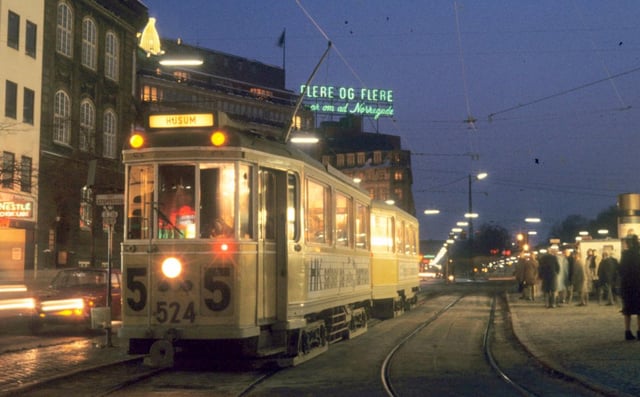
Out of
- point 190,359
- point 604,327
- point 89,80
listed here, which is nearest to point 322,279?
point 190,359

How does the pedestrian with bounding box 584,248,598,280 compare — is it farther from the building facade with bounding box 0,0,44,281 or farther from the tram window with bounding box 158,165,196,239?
the tram window with bounding box 158,165,196,239

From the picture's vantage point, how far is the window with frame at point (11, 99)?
3434cm

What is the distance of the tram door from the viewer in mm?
12516

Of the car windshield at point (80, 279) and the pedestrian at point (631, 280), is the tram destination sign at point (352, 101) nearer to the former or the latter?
the car windshield at point (80, 279)

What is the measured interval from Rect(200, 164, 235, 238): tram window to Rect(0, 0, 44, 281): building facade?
21.9 meters

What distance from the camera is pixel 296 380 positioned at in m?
11.8

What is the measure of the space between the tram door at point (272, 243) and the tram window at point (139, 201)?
1.50 metres

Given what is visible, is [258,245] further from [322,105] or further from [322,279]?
[322,105]

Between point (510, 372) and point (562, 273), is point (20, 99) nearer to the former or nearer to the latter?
point (562, 273)

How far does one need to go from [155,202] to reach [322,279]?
3620 mm

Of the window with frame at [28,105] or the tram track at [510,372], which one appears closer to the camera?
the tram track at [510,372]

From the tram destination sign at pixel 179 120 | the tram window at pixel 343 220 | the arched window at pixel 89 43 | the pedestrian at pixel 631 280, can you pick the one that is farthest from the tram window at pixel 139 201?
the arched window at pixel 89 43

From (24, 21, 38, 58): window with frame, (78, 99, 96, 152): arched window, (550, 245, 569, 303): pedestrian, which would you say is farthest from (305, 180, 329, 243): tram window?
(78, 99, 96, 152): arched window

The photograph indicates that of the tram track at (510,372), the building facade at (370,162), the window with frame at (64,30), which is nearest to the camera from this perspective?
the tram track at (510,372)
